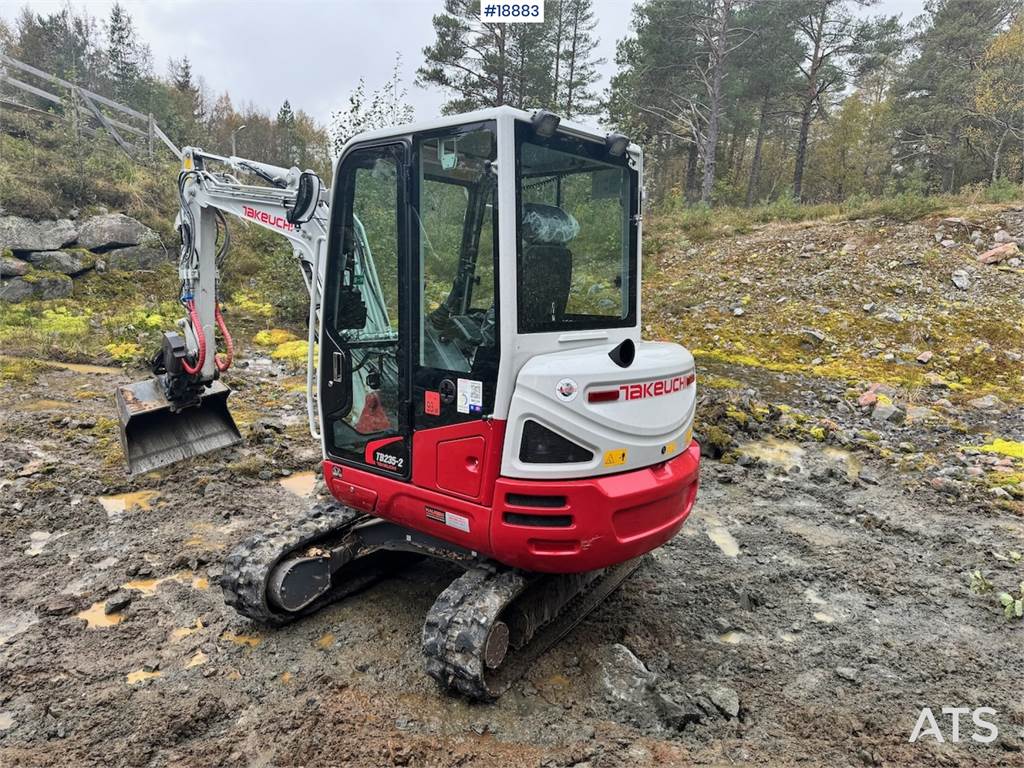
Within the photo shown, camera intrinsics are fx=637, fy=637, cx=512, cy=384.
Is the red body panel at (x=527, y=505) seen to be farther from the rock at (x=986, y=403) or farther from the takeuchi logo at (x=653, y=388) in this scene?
the rock at (x=986, y=403)

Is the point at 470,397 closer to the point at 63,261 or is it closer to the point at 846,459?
the point at 846,459

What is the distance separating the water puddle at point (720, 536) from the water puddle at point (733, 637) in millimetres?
915

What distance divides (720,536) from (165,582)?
144 inches

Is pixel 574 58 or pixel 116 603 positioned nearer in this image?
pixel 116 603

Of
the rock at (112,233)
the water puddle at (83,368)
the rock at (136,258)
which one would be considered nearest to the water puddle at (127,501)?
the water puddle at (83,368)

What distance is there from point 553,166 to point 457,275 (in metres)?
0.67

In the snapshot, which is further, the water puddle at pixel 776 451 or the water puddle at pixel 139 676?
the water puddle at pixel 776 451

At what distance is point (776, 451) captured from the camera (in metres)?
6.26

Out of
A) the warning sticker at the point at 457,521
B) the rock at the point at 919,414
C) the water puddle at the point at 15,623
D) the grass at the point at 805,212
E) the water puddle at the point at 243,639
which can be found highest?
the grass at the point at 805,212

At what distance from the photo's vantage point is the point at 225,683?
292cm

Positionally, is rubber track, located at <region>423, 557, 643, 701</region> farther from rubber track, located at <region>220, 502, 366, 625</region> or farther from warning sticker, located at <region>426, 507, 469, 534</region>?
rubber track, located at <region>220, 502, 366, 625</region>

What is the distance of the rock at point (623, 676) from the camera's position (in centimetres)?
288

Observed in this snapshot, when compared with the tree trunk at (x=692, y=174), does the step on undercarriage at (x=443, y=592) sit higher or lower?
lower

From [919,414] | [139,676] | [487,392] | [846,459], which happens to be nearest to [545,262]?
[487,392]
